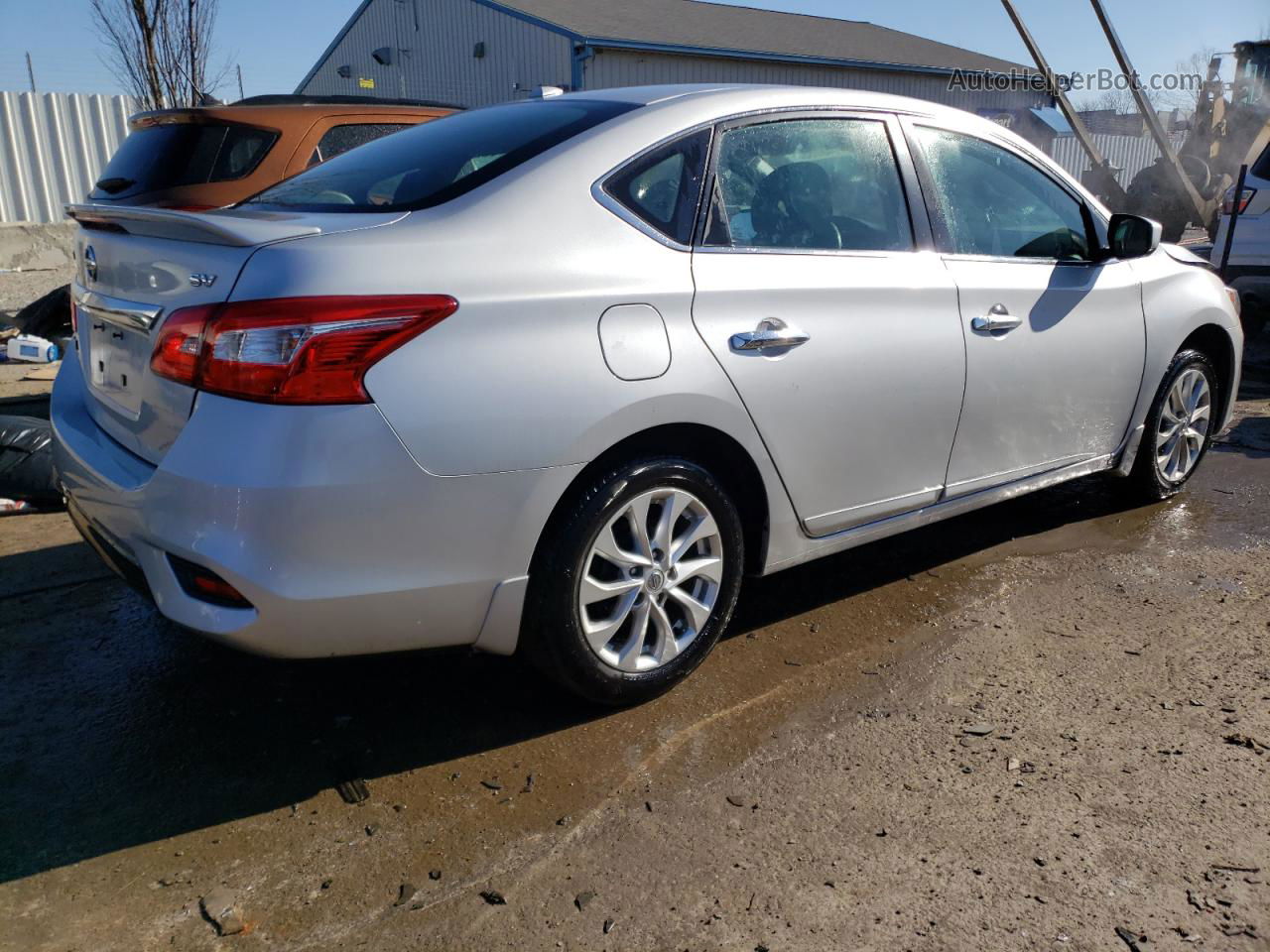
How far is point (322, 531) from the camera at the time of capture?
230 cm

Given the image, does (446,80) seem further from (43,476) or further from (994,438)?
(994,438)

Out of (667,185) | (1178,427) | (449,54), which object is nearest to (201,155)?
(667,185)

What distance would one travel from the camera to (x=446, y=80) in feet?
74.1

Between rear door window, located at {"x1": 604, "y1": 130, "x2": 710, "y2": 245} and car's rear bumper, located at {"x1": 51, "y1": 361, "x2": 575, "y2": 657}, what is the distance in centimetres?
77

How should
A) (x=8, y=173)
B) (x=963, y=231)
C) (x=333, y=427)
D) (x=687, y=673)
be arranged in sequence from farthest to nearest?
1. (x=8, y=173)
2. (x=963, y=231)
3. (x=687, y=673)
4. (x=333, y=427)

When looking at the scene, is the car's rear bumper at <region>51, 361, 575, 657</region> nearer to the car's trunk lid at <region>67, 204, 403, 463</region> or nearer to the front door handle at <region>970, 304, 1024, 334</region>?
the car's trunk lid at <region>67, 204, 403, 463</region>

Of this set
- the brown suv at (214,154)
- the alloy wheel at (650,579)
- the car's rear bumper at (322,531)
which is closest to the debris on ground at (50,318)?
the brown suv at (214,154)

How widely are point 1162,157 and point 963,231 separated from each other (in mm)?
13171

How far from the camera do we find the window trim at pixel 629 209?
2.77 m

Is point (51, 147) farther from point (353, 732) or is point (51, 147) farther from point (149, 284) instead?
point (353, 732)

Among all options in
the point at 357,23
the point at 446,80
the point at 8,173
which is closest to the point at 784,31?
the point at 446,80

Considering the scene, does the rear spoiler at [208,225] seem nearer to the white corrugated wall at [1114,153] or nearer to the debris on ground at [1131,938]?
the debris on ground at [1131,938]

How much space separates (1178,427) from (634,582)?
10.2ft

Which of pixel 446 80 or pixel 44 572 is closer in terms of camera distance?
pixel 44 572
